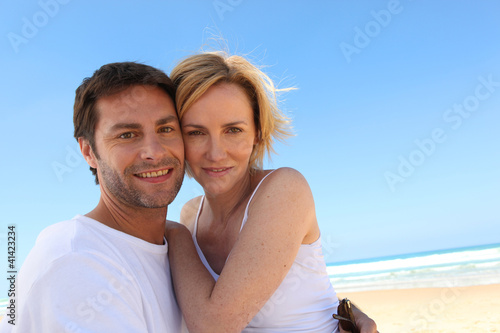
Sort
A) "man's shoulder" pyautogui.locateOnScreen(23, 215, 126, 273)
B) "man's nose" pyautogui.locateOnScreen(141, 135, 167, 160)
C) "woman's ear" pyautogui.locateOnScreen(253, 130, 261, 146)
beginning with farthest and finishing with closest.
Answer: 1. "woman's ear" pyautogui.locateOnScreen(253, 130, 261, 146)
2. "man's nose" pyautogui.locateOnScreen(141, 135, 167, 160)
3. "man's shoulder" pyautogui.locateOnScreen(23, 215, 126, 273)

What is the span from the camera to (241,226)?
2883mm

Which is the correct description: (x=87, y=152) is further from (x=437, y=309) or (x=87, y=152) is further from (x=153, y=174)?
(x=437, y=309)

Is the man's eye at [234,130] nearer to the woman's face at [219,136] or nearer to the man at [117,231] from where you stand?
the woman's face at [219,136]

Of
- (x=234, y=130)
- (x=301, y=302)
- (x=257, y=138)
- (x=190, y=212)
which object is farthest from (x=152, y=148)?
(x=301, y=302)

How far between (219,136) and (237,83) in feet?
1.51

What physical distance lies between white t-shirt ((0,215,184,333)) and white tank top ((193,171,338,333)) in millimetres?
680

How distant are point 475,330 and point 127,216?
8543mm

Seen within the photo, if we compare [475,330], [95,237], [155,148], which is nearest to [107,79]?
[155,148]

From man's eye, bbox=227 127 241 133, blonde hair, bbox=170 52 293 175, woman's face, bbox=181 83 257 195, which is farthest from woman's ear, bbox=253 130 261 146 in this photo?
man's eye, bbox=227 127 241 133

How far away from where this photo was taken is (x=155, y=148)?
9.32ft

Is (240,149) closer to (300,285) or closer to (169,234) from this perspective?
(169,234)

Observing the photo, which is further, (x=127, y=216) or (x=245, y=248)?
(x=127, y=216)

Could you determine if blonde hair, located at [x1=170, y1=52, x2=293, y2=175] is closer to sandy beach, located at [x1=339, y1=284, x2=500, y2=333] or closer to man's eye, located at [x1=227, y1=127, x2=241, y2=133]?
man's eye, located at [x1=227, y1=127, x2=241, y2=133]

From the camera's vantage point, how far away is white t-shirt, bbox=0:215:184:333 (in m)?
1.88
